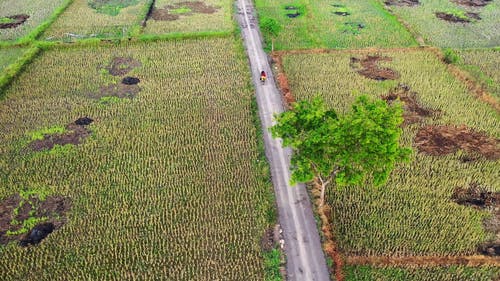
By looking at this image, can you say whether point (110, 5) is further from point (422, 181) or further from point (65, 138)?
point (422, 181)

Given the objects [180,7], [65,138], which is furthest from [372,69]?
[65,138]

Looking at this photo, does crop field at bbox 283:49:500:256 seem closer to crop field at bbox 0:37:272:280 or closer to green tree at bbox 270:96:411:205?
green tree at bbox 270:96:411:205

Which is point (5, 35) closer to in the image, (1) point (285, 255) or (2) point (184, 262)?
(2) point (184, 262)

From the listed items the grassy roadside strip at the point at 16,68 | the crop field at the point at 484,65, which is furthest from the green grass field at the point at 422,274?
the grassy roadside strip at the point at 16,68

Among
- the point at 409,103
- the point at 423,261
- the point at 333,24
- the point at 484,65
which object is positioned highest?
the point at 333,24

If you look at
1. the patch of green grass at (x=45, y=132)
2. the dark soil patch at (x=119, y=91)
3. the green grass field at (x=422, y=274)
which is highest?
the dark soil patch at (x=119, y=91)

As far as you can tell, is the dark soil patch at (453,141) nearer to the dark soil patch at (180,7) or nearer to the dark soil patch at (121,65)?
the dark soil patch at (121,65)

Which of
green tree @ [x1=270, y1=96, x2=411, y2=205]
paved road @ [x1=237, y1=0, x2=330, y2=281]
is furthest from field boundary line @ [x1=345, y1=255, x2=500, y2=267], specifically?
green tree @ [x1=270, y1=96, x2=411, y2=205]

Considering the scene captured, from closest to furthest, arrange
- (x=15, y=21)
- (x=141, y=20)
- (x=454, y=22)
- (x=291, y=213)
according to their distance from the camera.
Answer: (x=291, y=213) < (x=15, y=21) < (x=141, y=20) < (x=454, y=22)

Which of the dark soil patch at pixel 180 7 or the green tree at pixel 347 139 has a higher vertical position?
the dark soil patch at pixel 180 7
